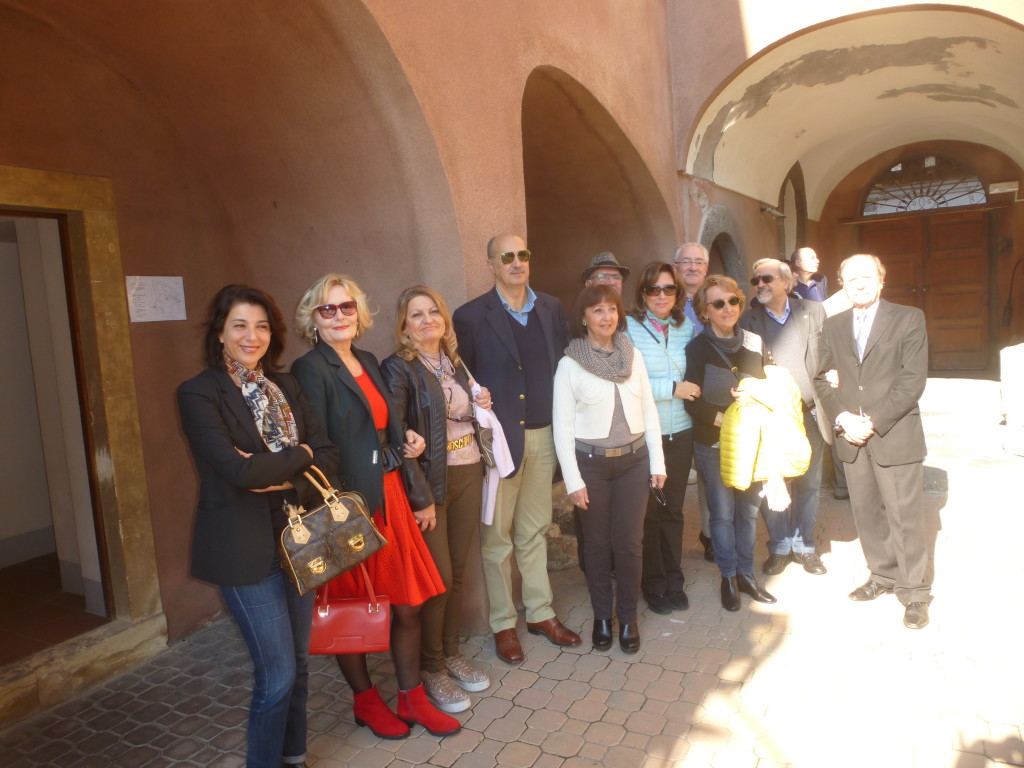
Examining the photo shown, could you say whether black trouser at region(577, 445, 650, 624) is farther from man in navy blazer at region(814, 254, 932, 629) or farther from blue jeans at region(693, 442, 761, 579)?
man in navy blazer at region(814, 254, 932, 629)

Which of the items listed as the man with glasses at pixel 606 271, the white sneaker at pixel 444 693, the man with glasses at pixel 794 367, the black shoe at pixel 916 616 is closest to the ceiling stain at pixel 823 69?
the man with glasses at pixel 794 367

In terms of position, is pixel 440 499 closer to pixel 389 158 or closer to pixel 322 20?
pixel 389 158

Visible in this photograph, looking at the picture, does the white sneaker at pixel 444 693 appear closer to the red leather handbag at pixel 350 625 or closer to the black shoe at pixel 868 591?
the red leather handbag at pixel 350 625

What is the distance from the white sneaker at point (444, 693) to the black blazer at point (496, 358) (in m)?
1.02

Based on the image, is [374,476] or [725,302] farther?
[725,302]

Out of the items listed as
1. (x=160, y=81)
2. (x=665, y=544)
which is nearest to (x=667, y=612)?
(x=665, y=544)

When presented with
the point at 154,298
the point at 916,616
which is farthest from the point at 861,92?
the point at 154,298

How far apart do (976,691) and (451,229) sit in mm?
3194

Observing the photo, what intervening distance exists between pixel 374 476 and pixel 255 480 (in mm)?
616

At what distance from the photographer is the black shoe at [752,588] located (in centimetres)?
432

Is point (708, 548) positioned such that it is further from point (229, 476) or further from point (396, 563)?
point (229, 476)

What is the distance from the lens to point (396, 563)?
3.12 metres

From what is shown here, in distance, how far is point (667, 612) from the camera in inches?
168

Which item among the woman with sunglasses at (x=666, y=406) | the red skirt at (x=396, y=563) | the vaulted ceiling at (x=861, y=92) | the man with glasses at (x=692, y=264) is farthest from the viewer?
the vaulted ceiling at (x=861, y=92)
